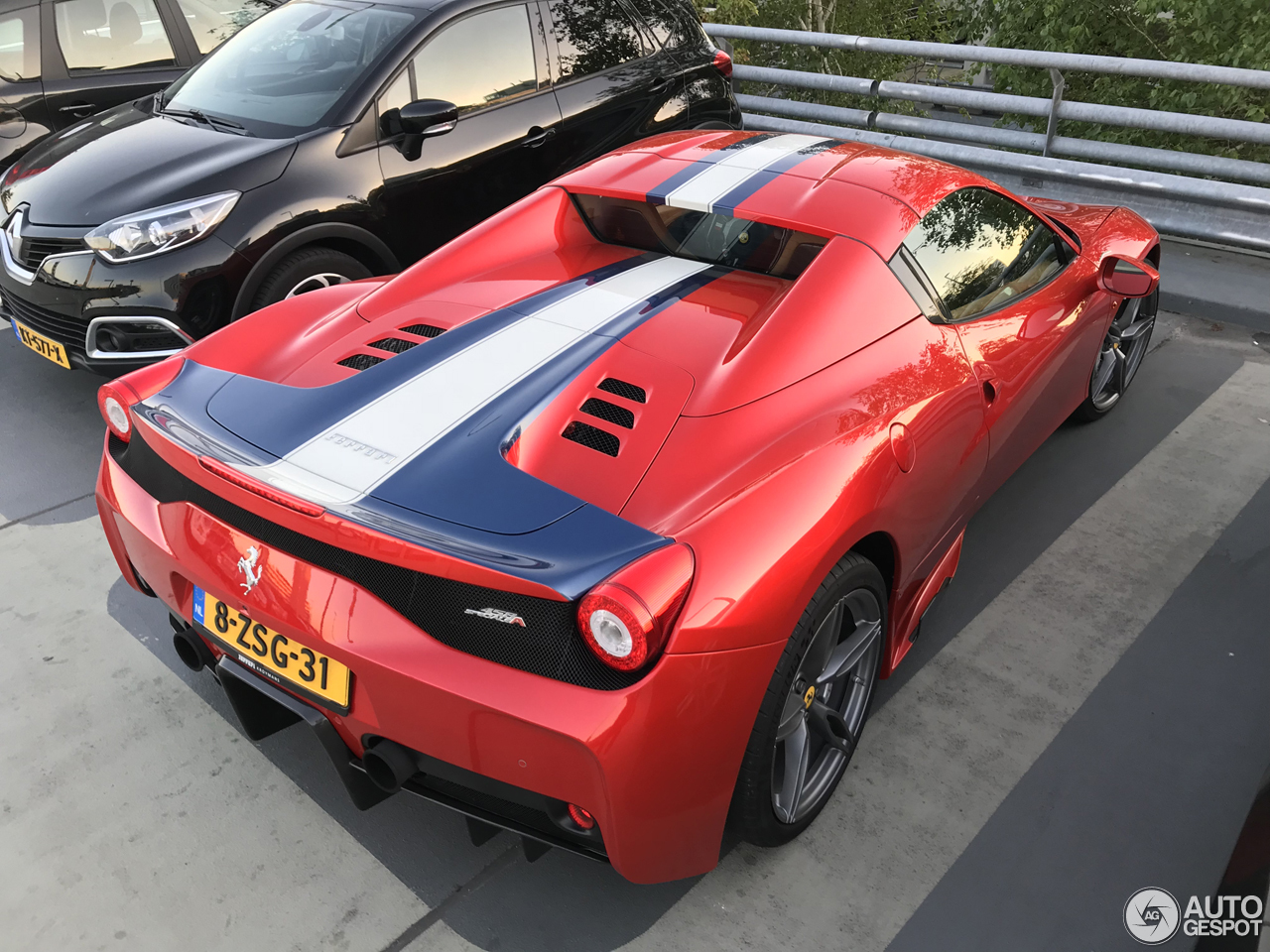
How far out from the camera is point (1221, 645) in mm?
3080

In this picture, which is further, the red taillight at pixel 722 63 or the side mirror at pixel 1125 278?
the red taillight at pixel 722 63

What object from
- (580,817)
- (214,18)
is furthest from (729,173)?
(214,18)

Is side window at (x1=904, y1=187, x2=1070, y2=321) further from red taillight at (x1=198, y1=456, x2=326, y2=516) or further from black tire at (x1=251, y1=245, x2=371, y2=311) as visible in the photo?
black tire at (x1=251, y1=245, x2=371, y2=311)

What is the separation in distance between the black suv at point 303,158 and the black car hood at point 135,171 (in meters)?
0.01

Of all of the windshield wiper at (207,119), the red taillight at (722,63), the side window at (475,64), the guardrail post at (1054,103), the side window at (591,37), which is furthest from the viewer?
the guardrail post at (1054,103)

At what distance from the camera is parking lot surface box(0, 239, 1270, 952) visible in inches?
87.6

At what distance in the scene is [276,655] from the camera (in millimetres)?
2027

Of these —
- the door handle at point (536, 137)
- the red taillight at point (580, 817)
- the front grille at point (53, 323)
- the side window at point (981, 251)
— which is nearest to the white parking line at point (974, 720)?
the red taillight at point (580, 817)

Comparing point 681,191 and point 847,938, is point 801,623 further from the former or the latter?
point 681,191

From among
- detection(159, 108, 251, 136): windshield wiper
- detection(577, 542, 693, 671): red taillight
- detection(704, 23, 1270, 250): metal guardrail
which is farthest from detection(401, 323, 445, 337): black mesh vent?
detection(704, 23, 1270, 250): metal guardrail

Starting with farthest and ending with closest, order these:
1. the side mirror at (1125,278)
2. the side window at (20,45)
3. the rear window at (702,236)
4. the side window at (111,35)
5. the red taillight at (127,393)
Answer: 1. the side window at (111,35)
2. the side window at (20,45)
3. the side mirror at (1125,278)
4. the rear window at (702,236)
5. the red taillight at (127,393)

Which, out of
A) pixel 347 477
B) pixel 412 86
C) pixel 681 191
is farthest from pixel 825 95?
pixel 347 477

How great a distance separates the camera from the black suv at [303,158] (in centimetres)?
396

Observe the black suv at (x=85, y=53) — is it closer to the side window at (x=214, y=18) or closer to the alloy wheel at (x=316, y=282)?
the side window at (x=214, y=18)
